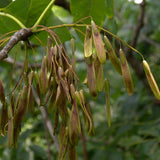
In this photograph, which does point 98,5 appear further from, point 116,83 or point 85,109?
point 116,83

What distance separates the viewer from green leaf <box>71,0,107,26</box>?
934mm

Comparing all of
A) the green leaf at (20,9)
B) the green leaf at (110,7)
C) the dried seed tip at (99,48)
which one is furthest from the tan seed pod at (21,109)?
the green leaf at (110,7)

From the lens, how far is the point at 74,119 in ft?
1.96

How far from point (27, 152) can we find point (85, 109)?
0.92m

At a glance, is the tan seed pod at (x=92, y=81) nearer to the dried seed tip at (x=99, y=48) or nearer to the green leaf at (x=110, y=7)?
the dried seed tip at (x=99, y=48)

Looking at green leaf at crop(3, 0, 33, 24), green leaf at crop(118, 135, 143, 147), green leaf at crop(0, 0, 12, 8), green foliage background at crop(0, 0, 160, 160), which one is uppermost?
green leaf at crop(0, 0, 12, 8)

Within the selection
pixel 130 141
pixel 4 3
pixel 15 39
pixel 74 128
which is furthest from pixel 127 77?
pixel 130 141

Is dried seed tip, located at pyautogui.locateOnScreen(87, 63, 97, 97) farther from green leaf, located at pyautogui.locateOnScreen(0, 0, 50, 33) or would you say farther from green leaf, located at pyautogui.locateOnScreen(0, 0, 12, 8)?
green leaf, located at pyautogui.locateOnScreen(0, 0, 12, 8)

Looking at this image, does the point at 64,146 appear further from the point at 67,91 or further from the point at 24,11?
the point at 24,11

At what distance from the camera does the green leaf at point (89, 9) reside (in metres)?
0.93

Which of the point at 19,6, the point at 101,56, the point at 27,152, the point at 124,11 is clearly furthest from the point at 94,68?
the point at 124,11

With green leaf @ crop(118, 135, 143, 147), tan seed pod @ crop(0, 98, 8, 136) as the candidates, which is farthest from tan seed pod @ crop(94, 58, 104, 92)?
green leaf @ crop(118, 135, 143, 147)

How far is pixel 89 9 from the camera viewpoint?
0.95m

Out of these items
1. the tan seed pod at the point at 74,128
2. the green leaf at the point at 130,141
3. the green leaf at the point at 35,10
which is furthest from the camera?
the green leaf at the point at 130,141
